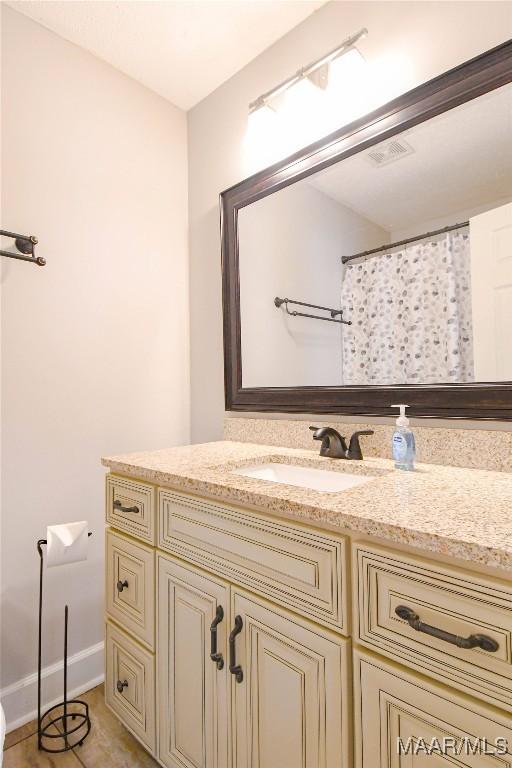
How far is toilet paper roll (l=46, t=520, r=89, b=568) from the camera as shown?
129 centimetres

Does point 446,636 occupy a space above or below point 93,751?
above

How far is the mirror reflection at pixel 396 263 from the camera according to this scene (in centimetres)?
112

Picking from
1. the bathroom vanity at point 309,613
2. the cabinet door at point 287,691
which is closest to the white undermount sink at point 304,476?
the bathroom vanity at point 309,613

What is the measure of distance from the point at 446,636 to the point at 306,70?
172 centimetres

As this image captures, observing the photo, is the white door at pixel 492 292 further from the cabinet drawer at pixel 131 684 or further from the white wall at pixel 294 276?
Answer: the cabinet drawer at pixel 131 684

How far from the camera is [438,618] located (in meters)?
0.63

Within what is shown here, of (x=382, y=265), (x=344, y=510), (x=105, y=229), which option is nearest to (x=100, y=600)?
(x=344, y=510)

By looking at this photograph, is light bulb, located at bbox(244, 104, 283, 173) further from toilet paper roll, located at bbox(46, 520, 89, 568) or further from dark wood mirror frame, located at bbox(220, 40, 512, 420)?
toilet paper roll, located at bbox(46, 520, 89, 568)

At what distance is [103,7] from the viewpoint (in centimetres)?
151

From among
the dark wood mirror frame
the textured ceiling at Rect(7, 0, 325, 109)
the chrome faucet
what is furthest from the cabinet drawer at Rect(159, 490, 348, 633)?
the textured ceiling at Rect(7, 0, 325, 109)

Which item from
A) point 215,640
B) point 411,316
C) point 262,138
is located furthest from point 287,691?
point 262,138

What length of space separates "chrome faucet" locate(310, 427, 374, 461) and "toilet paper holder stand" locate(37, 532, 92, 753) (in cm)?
82

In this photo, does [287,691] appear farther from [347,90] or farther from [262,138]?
[262,138]

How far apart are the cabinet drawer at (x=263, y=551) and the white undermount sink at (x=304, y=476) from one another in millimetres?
206
